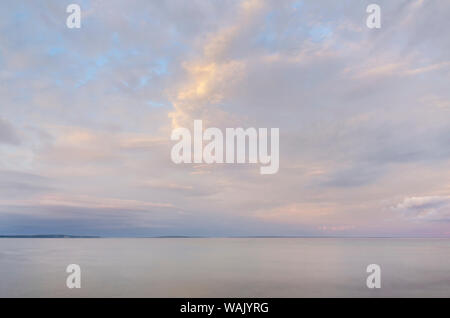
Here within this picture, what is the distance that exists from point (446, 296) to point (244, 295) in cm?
1662

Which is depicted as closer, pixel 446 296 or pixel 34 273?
pixel 446 296

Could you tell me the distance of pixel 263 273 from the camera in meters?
38.3
